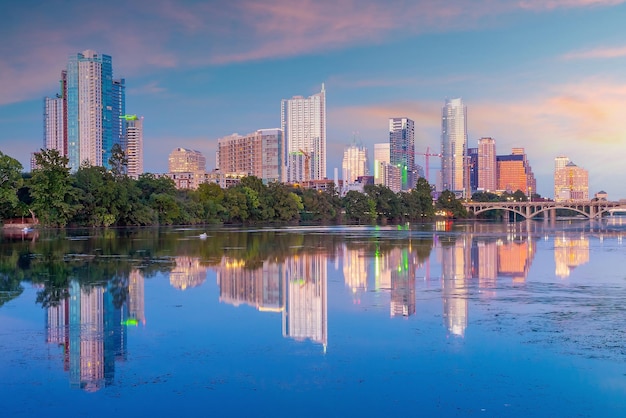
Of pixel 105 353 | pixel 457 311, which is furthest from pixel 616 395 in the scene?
pixel 105 353

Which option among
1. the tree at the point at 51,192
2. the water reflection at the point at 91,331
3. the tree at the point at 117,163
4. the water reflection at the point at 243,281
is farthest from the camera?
the tree at the point at 117,163

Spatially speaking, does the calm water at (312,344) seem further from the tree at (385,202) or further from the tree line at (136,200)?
the tree at (385,202)

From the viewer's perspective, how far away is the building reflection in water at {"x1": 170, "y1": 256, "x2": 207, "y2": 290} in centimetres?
2211

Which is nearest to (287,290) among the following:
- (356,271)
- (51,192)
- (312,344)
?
(356,271)

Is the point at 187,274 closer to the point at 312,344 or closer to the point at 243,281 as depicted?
the point at 243,281

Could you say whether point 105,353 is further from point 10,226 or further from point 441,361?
point 10,226

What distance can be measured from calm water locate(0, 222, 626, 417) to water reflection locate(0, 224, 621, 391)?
10 centimetres

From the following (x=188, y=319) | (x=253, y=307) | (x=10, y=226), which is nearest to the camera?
(x=188, y=319)

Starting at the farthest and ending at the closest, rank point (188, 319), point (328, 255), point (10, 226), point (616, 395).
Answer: point (10, 226) < point (328, 255) < point (188, 319) < point (616, 395)

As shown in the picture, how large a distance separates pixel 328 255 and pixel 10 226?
2416 inches

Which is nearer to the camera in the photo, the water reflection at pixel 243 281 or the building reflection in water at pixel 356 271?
the water reflection at pixel 243 281

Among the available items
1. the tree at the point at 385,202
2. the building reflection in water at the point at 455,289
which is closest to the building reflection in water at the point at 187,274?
the building reflection in water at the point at 455,289

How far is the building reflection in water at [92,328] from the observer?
10.6 m

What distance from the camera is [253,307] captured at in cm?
1700
